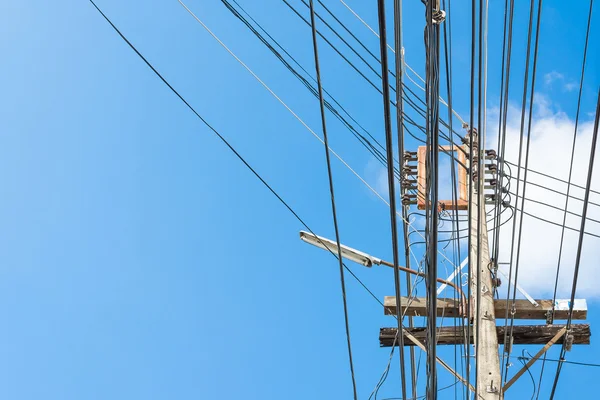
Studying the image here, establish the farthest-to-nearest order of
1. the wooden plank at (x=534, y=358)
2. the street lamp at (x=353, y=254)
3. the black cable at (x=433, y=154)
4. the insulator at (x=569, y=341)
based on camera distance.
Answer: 1. the insulator at (x=569, y=341)
2. the wooden plank at (x=534, y=358)
3. the street lamp at (x=353, y=254)
4. the black cable at (x=433, y=154)

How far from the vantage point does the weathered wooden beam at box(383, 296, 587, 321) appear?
6.34 m

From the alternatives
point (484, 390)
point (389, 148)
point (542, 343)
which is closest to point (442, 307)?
point (542, 343)

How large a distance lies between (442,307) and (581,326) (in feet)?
4.27

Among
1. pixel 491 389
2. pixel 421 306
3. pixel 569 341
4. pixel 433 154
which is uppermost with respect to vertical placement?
pixel 421 306

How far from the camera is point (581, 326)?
620cm

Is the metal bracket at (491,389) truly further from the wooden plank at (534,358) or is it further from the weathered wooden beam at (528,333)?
the weathered wooden beam at (528,333)

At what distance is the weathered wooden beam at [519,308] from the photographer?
6.34 meters

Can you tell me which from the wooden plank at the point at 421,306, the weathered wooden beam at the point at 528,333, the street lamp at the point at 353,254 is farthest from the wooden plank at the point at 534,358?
the street lamp at the point at 353,254

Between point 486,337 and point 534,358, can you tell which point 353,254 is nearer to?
point 486,337

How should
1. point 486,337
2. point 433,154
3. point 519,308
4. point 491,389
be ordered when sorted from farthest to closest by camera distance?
1. point 519,308
2. point 486,337
3. point 491,389
4. point 433,154

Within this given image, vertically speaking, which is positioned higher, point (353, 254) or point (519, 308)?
point (519, 308)

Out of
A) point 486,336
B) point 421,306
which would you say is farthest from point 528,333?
point 421,306

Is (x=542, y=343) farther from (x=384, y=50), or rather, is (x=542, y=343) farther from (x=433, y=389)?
(x=384, y=50)

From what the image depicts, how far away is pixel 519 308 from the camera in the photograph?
6.35 meters
